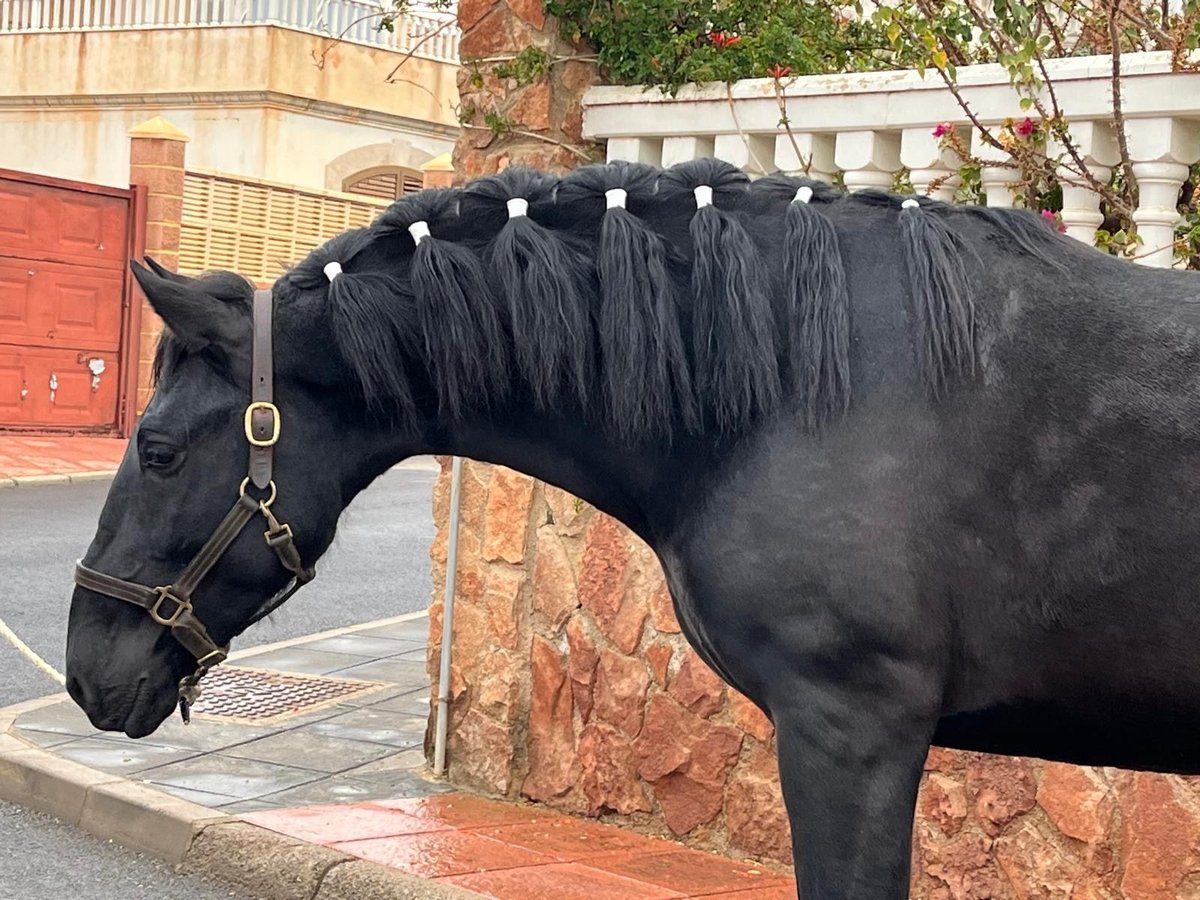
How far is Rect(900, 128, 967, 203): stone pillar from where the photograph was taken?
4.45 metres

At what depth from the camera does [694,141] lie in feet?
16.6

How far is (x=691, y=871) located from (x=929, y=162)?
83.6 inches

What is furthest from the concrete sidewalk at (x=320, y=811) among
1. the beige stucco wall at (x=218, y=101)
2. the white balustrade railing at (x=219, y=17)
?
the white balustrade railing at (x=219, y=17)

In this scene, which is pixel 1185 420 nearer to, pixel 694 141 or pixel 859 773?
pixel 859 773

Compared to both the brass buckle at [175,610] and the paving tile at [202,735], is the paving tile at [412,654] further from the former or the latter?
the brass buckle at [175,610]

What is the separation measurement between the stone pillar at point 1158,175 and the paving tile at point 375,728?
3329mm

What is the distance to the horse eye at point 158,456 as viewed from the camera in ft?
9.00

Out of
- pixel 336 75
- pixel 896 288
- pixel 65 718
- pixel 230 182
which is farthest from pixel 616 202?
pixel 336 75

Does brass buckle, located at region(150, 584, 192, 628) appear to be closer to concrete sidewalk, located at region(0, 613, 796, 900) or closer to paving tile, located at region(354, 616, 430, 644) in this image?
concrete sidewalk, located at region(0, 613, 796, 900)

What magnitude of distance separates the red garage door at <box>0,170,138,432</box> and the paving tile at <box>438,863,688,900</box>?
551 inches

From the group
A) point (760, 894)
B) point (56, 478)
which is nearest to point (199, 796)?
point (760, 894)

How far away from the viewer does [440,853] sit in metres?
4.85

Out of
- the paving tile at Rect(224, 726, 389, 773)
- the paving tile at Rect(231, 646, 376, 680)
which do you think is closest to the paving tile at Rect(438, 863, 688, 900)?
the paving tile at Rect(224, 726, 389, 773)

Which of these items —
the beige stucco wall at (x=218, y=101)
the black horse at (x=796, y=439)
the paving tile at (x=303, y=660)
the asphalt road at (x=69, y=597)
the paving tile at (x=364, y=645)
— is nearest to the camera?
the black horse at (x=796, y=439)
